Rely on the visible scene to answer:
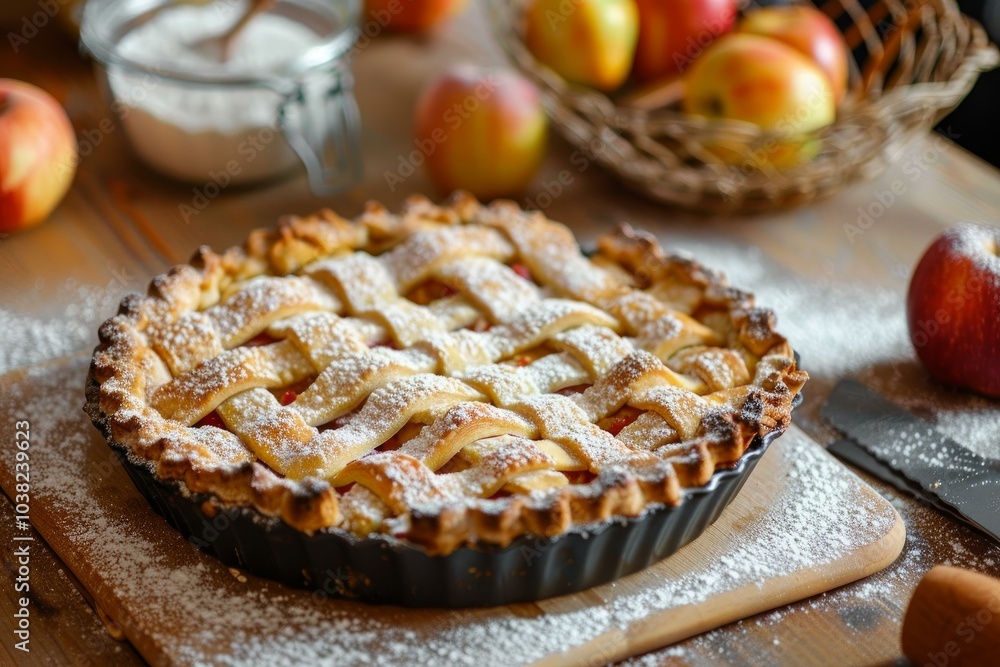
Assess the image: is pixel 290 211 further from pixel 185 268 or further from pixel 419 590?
pixel 419 590

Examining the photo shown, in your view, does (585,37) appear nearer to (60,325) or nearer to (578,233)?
(578,233)

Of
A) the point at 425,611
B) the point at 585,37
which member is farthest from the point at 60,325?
the point at 585,37

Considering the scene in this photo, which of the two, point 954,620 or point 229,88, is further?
point 229,88

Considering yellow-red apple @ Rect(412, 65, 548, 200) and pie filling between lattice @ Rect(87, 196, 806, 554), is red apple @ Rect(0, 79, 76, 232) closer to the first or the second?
pie filling between lattice @ Rect(87, 196, 806, 554)

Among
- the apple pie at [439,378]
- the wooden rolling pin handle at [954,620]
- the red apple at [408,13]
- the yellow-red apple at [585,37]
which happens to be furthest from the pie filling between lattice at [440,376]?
the red apple at [408,13]

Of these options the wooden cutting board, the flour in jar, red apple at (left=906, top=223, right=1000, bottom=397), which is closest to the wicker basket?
red apple at (left=906, top=223, right=1000, bottom=397)

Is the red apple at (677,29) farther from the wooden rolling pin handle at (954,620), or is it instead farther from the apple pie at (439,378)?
the wooden rolling pin handle at (954,620)

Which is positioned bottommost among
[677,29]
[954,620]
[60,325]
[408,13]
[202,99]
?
[60,325]
